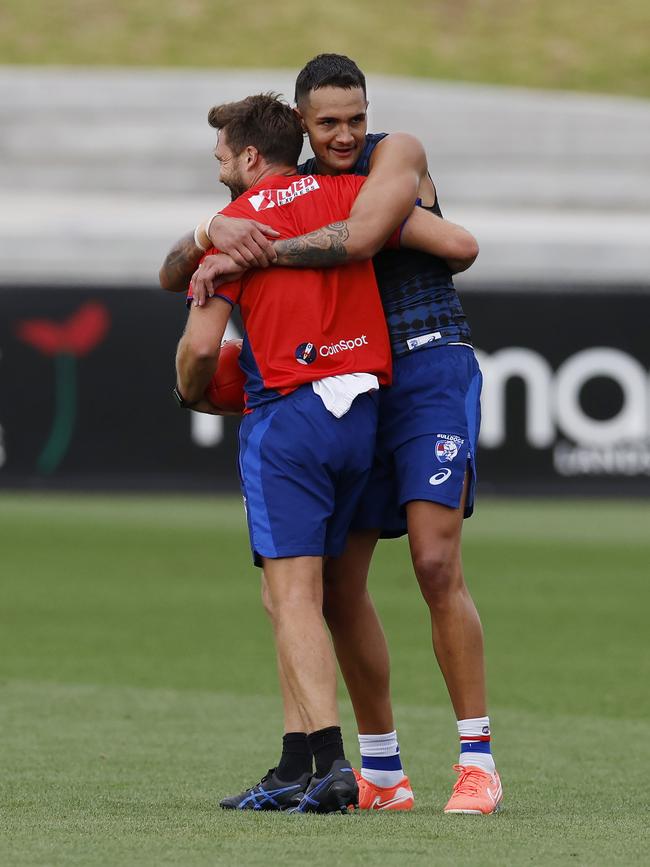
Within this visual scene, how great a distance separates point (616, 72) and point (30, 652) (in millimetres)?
Result: 28270

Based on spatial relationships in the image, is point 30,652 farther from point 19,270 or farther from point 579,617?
point 19,270

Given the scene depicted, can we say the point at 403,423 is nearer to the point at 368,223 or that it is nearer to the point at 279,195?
the point at 368,223

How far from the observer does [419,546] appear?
5.37 m

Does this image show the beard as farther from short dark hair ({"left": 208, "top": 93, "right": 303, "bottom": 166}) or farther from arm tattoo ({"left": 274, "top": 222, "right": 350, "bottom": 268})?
arm tattoo ({"left": 274, "top": 222, "right": 350, "bottom": 268})

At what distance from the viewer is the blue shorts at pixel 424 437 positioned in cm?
541

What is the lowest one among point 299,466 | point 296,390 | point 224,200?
point 299,466

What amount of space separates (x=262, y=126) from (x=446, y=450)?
1.13m

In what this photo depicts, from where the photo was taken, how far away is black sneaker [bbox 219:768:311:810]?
5.14 m

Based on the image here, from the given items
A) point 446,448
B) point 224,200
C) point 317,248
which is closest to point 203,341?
point 317,248

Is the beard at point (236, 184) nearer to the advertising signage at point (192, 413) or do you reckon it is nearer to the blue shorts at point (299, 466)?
the blue shorts at point (299, 466)

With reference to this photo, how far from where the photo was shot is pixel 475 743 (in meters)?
5.41

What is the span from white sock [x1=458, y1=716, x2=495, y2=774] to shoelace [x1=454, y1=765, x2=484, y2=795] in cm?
3

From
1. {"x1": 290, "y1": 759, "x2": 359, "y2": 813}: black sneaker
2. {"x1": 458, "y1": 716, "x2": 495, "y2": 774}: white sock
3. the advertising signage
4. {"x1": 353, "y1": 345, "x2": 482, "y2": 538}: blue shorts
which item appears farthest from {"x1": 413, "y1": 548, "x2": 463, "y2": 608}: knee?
the advertising signage

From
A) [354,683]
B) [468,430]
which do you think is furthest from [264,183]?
[354,683]
